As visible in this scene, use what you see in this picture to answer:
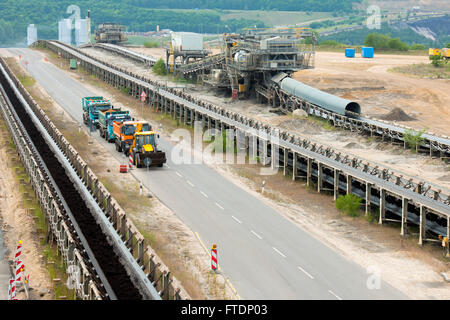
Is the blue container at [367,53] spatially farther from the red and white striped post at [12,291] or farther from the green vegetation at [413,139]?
the red and white striped post at [12,291]

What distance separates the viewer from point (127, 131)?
47656mm

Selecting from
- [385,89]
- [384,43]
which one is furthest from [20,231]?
[384,43]

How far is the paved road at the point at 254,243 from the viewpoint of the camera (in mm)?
25734

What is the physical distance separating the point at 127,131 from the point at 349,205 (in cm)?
1904

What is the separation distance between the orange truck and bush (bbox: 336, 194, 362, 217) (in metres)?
16.6

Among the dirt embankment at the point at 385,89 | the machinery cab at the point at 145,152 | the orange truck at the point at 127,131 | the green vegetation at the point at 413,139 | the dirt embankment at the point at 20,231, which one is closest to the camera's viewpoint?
the dirt embankment at the point at 20,231

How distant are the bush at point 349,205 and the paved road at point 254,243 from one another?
3.46 m

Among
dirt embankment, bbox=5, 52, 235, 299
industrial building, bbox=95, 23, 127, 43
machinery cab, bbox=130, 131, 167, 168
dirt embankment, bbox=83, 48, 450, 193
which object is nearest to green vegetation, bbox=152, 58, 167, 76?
dirt embankment, bbox=83, 48, 450, 193

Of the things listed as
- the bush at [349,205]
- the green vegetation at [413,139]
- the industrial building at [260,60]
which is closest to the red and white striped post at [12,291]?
the bush at [349,205]

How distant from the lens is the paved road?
25734 mm

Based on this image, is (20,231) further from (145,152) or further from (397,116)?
(397,116)

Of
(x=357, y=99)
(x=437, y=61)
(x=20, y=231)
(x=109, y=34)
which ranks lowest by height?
(x=20, y=231)

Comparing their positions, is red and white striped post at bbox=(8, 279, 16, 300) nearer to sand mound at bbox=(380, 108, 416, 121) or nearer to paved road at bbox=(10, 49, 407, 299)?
paved road at bbox=(10, 49, 407, 299)

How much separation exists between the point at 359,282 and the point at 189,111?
125 ft
